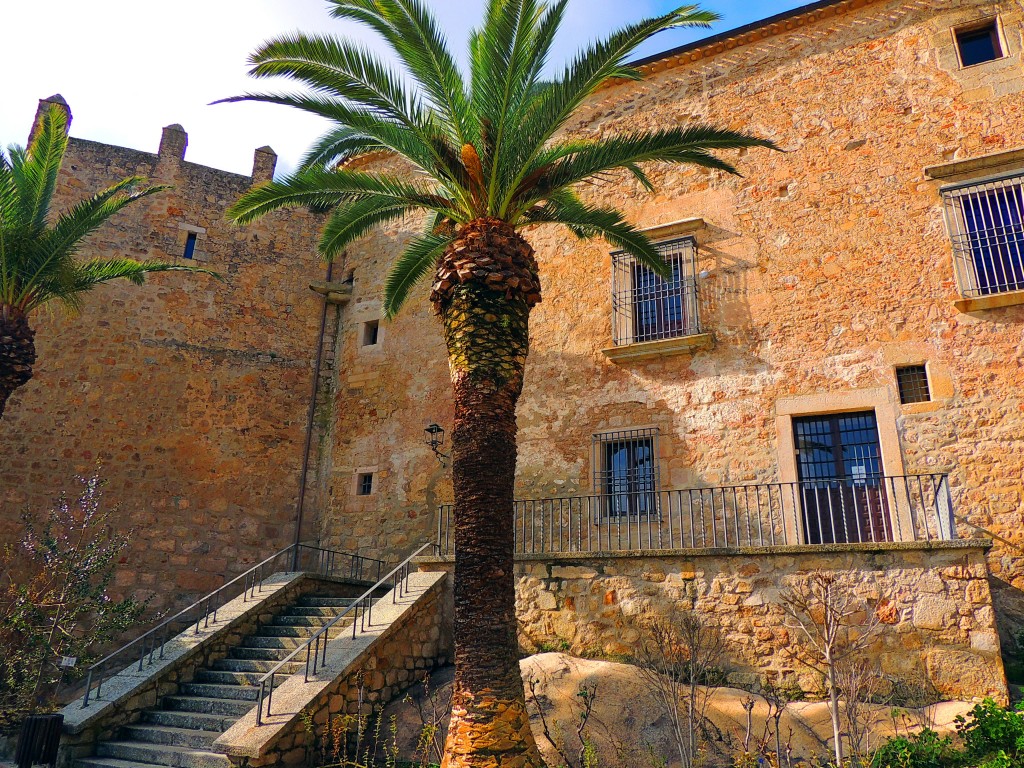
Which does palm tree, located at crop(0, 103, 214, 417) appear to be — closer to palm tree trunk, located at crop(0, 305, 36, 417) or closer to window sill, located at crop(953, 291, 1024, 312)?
palm tree trunk, located at crop(0, 305, 36, 417)

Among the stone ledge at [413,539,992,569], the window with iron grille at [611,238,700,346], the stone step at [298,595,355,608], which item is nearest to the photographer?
the stone ledge at [413,539,992,569]

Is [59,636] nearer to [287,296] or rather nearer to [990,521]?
[287,296]

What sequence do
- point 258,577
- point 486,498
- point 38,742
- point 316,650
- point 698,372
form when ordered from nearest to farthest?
point 486,498
point 38,742
point 316,650
point 698,372
point 258,577

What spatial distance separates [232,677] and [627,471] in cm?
580

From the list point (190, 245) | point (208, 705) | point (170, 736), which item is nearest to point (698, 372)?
point (208, 705)

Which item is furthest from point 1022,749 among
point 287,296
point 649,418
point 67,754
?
point 287,296

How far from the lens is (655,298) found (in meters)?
11.5

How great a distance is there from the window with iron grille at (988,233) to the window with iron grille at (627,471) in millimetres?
4553

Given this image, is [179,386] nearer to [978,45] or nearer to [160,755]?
[160,755]

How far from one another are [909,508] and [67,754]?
9.59 meters

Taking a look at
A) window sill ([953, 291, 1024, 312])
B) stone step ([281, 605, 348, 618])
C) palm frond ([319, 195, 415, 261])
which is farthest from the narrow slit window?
window sill ([953, 291, 1024, 312])

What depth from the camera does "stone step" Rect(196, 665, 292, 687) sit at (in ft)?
27.7

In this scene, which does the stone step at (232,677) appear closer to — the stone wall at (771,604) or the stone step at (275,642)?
the stone step at (275,642)

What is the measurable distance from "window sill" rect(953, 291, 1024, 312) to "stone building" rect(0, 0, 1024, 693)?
5 cm
